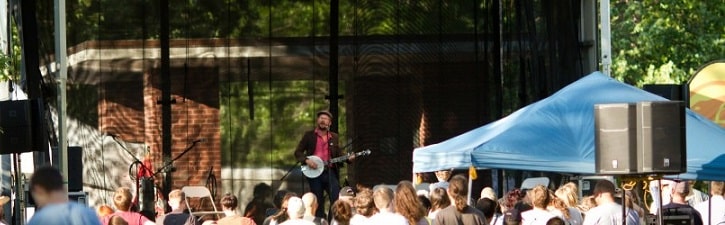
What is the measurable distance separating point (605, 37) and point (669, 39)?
12.7 metres

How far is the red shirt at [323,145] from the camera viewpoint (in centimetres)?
1914

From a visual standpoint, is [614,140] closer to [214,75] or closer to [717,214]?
[717,214]

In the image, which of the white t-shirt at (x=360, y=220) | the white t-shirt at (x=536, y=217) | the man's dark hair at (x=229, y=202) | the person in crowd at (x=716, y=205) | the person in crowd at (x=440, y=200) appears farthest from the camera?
the person in crowd at (x=716, y=205)

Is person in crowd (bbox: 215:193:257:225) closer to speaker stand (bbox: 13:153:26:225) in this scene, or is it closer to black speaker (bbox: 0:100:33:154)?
black speaker (bbox: 0:100:33:154)

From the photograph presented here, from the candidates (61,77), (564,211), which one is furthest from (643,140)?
(61,77)

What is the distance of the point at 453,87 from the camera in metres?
20.8

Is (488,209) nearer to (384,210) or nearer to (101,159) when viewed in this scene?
(384,210)

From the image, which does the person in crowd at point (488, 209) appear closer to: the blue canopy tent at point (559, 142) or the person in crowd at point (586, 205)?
the blue canopy tent at point (559, 142)

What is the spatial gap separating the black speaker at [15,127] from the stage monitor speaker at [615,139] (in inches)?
256

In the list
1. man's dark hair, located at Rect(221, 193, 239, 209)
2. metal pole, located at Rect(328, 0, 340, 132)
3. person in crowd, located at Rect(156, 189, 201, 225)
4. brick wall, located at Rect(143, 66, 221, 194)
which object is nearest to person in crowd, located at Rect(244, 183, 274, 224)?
brick wall, located at Rect(143, 66, 221, 194)

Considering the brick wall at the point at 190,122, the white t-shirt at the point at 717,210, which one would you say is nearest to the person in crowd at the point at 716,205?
the white t-shirt at the point at 717,210

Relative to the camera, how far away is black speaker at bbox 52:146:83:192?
16.5m

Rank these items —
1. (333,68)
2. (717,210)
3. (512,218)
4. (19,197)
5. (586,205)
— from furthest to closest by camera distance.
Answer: (333,68), (19,197), (717,210), (586,205), (512,218)

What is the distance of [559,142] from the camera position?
11.7 metres
